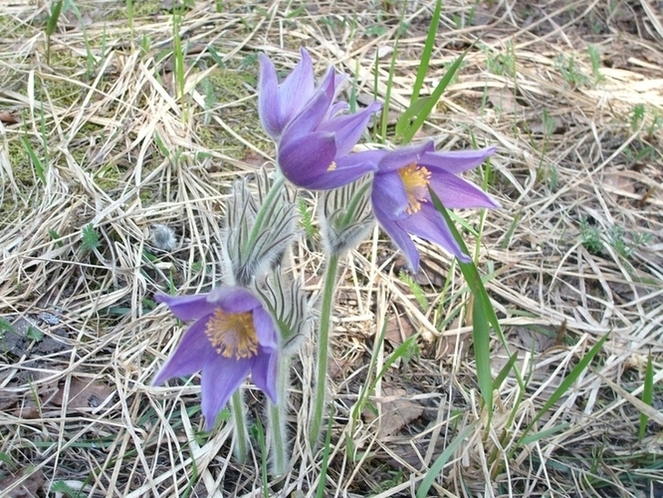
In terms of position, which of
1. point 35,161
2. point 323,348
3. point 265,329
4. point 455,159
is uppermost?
point 455,159

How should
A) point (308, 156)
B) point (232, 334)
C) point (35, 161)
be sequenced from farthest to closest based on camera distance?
point (35, 161) → point (232, 334) → point (308, 156)

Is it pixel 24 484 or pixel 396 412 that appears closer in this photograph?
pixel 24 484

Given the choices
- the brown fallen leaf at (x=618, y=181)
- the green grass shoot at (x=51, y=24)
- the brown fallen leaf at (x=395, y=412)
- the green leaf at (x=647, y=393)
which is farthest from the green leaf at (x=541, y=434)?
the green grass shoot at (x=51, y=24)

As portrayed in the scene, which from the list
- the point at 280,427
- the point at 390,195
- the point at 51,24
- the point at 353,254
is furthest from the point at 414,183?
the point at 51,24

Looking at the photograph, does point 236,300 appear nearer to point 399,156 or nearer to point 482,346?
point 399,156

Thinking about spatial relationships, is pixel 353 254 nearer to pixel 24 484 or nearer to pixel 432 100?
pixel 432 100

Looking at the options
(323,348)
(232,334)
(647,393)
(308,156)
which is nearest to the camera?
(308,156)

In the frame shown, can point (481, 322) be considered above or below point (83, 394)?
above
